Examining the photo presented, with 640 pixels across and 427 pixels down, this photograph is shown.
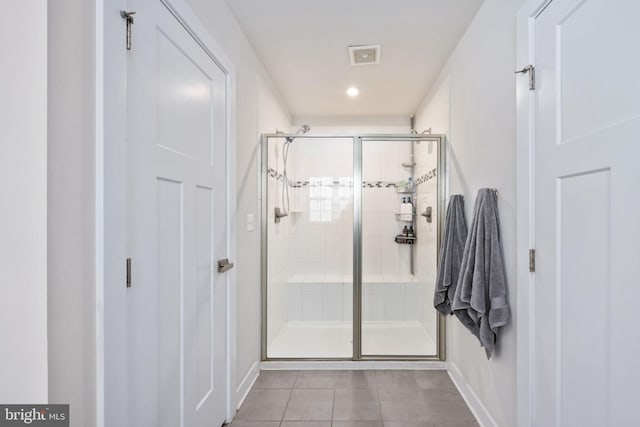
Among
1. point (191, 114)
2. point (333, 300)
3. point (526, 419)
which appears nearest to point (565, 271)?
point (526, 419)

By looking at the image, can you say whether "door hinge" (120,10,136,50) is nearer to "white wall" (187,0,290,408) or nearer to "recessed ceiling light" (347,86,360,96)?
"white wall" (187,0,290,408)

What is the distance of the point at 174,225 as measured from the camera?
144 centimetres

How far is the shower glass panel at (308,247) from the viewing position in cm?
294

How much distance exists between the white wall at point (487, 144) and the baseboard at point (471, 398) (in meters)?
0.03

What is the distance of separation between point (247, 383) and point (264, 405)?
25 centimetres

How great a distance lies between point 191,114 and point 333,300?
2038 mm

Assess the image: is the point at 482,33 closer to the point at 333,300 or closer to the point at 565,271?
the point at 565,271

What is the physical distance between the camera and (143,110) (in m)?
1.21

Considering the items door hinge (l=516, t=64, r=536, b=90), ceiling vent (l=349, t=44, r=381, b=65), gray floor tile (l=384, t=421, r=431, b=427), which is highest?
ceiling vent (l=349, t=44, r=381, b=65)

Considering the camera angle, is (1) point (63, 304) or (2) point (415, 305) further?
(2) point (415, 305)

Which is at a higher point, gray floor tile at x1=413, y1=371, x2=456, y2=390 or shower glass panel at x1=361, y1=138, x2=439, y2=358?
shower glass panel at x1=361, y1=138, x2=439, y2=358

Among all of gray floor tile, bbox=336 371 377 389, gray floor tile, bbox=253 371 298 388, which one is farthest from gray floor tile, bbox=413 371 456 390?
gray floor tile, bbox=253 371 298 388
